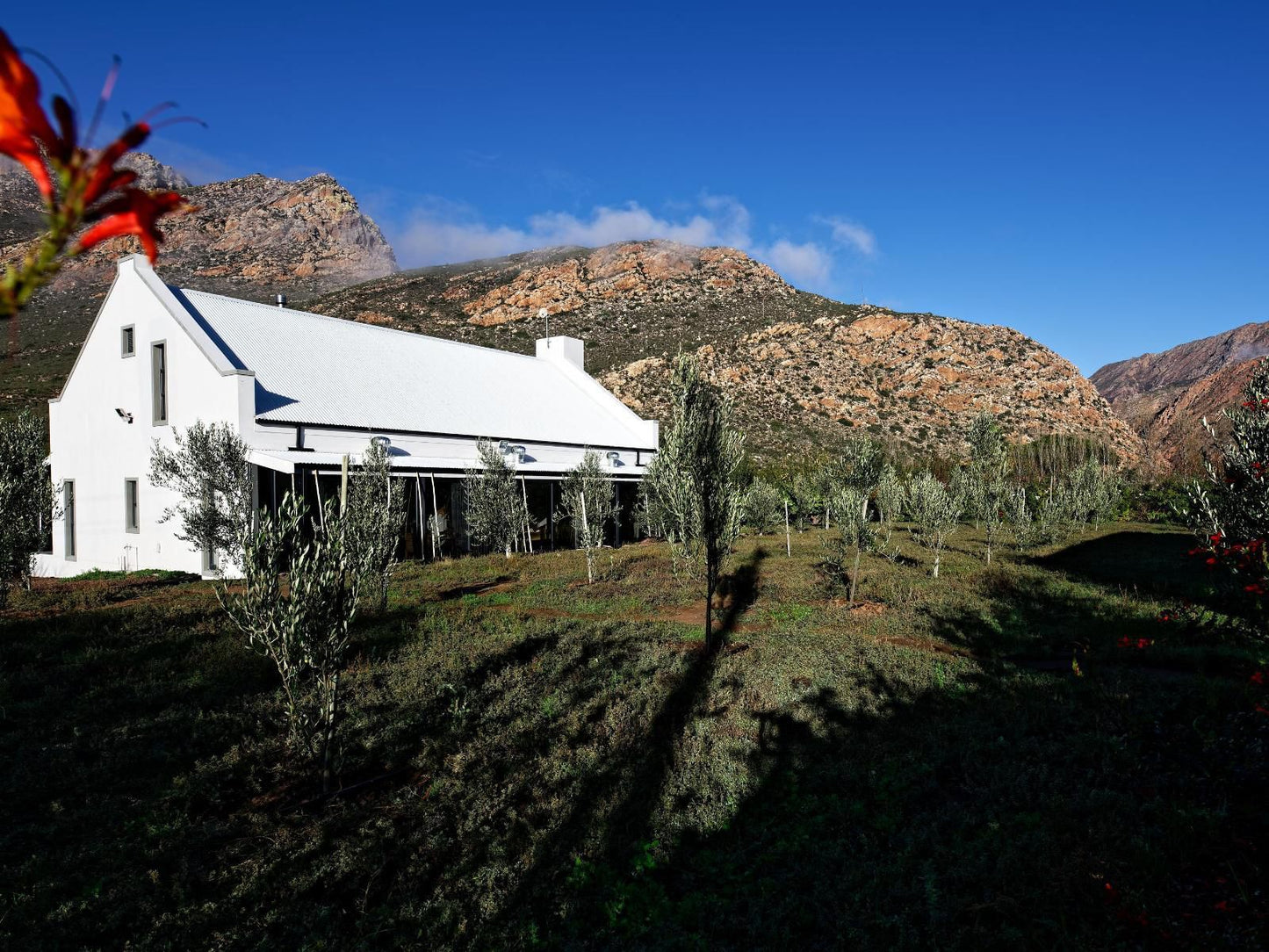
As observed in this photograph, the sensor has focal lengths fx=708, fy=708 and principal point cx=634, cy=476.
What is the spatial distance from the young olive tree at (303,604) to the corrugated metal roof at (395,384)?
16.5 meters

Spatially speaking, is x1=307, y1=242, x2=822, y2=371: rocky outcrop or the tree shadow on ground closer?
the tree shadow on ground

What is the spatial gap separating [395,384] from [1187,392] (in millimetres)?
127179

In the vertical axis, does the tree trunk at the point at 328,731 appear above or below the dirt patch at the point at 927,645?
above

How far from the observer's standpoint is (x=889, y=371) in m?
69.2

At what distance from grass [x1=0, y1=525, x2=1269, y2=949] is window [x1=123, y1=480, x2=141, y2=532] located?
36.1 ft

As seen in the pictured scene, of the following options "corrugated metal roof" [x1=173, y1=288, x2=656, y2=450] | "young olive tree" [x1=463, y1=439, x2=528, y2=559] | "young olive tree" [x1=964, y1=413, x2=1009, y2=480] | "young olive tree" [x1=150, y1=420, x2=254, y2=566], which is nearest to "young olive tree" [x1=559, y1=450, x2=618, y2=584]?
"young olive tree" [x1=463, y1=439, x2=528, y2=559]

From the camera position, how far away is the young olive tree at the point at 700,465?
12828 millimetres

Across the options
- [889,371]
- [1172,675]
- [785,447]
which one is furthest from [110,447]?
[889,371]

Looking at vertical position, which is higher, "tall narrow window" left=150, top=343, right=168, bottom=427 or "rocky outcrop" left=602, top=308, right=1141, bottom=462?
"rocky outcrop" left=602, top=308, right=1141, bottom=462

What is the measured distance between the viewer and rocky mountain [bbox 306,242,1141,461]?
6284cm

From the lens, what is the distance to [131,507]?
23.6 meters

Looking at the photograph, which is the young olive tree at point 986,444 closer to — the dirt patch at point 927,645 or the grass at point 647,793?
the grass at point 647,793

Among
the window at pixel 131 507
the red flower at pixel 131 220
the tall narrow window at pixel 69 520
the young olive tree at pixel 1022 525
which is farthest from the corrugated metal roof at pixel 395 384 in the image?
the red flower at pixel 131 220

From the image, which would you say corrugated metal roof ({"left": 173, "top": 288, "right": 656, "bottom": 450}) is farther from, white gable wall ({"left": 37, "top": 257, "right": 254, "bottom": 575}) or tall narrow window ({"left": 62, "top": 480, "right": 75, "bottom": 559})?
tall narrow window ({"left": 62, "top": 480, "right": 75, "bottom": 559})
